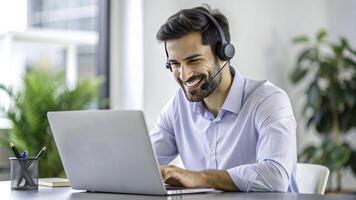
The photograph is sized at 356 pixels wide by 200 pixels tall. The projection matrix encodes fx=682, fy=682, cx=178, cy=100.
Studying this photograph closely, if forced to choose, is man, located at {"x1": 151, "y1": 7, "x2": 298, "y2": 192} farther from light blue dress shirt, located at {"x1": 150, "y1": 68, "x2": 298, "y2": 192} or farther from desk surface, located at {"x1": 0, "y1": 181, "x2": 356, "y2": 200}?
desk surface, located at {"x1": 0, "y1": 181, "x2": 356, "y2": 200}

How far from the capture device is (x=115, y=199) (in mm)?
1683

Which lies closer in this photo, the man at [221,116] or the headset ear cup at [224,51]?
→ the man at [221,116]


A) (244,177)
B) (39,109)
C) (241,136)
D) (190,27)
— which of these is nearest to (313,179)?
(241,136)

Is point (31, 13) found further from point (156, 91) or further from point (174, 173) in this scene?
point (174, 173)

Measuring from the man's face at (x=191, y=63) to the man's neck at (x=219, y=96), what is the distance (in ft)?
0.32

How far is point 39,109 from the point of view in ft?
13.1

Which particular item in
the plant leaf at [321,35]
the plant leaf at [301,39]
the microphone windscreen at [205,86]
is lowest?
the microphone windscreen at [205,86]

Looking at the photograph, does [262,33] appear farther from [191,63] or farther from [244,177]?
[244,177]

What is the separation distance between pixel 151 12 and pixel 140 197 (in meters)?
2.77

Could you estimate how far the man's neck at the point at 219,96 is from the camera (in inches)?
88.4

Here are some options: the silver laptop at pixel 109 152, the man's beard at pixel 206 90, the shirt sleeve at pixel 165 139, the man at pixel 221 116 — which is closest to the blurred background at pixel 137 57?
the shirt sleeve at pixel 165 139

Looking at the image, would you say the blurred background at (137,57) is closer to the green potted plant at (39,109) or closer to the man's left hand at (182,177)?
the green potted plant at (39,109)

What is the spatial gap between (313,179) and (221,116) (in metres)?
0.35

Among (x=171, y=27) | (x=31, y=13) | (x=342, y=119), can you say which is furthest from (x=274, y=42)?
(x=171, y=27)
